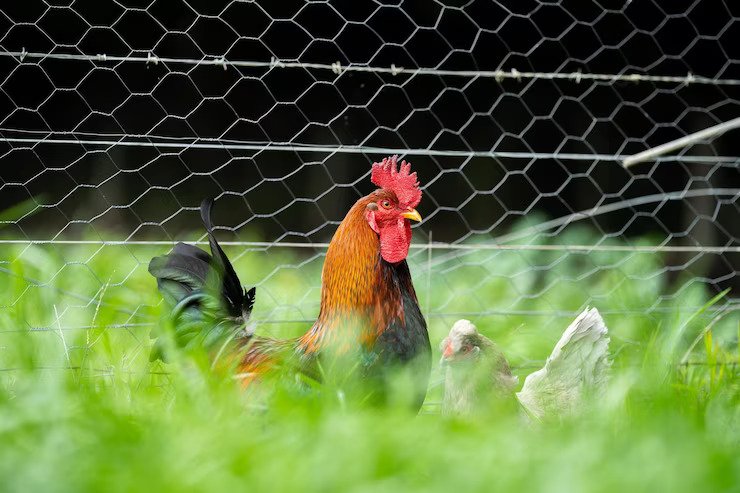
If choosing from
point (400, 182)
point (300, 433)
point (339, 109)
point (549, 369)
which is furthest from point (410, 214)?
point (339, 109)

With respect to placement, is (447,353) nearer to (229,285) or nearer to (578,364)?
(578,364)

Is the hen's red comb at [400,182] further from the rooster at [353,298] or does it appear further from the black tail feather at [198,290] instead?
the black tail feather at [198,290]

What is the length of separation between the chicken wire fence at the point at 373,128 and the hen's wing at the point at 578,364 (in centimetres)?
117

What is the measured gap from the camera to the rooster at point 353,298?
2086 millimetres

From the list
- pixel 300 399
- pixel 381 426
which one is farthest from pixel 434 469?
pixel 300 399

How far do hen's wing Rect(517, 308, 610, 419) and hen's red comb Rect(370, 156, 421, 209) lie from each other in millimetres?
501

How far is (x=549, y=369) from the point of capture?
216 centimetres

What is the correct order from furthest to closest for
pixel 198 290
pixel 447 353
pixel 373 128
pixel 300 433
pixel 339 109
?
pixel 373 128 → pixel 339 109 → pixel 198 290 → pixel 447 353 → pixel 300 433

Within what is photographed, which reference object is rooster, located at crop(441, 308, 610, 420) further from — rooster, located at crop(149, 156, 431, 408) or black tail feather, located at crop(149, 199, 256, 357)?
black tail feather, located at crop(149, 199, 256, 357)

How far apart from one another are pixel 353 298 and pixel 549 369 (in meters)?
0.52

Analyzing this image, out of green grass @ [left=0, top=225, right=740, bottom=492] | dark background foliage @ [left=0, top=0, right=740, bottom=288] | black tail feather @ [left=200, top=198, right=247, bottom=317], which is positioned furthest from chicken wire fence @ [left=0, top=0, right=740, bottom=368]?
green grass @ [left=0, top=225, right=740, bottom=492]

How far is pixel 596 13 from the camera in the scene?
4031 mm

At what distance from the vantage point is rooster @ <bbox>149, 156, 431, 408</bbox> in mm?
2086

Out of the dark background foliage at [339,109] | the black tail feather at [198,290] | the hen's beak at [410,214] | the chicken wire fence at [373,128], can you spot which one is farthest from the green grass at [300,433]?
the dark background foliage at [339,109]
